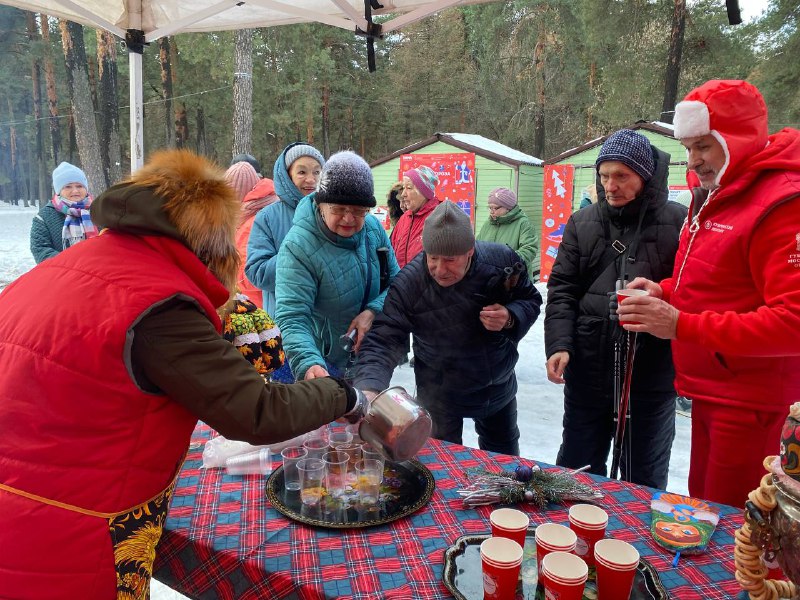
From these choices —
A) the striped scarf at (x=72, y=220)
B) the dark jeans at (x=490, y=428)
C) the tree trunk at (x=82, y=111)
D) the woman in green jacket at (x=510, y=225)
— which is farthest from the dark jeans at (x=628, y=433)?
the tree trunk at (x=82, y=111)

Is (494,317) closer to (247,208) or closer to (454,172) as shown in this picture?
(247,208)

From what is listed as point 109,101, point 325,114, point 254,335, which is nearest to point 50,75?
point 325,114

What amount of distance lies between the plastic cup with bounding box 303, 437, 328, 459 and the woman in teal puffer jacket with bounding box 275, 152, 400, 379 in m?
0.34

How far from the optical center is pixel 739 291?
171 cm

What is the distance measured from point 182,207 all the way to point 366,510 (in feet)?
2.94

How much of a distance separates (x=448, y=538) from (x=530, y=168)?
10601mm

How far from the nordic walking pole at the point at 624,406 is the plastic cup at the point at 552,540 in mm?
1129

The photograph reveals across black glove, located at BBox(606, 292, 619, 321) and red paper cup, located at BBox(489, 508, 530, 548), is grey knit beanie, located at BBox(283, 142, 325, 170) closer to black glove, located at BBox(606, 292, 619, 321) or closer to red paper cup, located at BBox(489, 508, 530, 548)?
black glove, located at BBox(606, 292, 619, 321)

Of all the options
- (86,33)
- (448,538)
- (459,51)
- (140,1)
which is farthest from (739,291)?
(459,51)

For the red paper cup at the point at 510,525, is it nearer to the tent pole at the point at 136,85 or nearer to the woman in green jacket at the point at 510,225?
the tent pole at the point at 136,85

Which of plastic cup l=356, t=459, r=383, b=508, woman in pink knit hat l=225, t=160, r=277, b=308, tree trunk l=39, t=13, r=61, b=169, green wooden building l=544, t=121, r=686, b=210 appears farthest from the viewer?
tree trunk l=39, t=13, r=61, b=169

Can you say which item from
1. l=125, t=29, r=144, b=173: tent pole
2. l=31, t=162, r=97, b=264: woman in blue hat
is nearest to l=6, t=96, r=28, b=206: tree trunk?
l=31, t=162, r=97, b=264: woman in blue hat

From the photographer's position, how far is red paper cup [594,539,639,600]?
106 centimetres

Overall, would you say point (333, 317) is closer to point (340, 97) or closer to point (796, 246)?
point (796, 246)
